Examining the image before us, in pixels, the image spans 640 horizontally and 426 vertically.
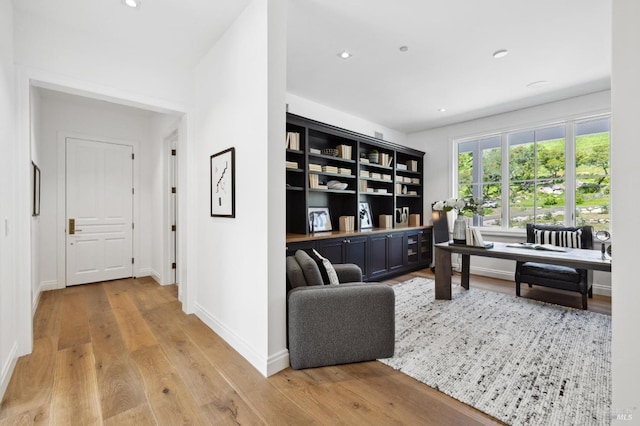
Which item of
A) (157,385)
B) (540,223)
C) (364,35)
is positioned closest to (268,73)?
(364,35)

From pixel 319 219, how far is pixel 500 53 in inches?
116

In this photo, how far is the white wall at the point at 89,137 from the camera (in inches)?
160

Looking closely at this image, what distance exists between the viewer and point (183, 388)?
1926 millimetres

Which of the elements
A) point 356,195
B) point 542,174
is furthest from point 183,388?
point 542,174

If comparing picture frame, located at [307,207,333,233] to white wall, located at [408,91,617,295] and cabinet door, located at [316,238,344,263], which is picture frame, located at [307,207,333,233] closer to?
cabinet door, located at [316,238,344,263]

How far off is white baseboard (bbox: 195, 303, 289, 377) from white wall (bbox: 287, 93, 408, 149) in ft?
9.94

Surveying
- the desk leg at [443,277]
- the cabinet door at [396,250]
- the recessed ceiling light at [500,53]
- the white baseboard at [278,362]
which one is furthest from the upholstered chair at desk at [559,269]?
the white baseboard at [278,362]

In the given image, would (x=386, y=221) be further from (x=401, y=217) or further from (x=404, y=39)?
(x=404, y=39)

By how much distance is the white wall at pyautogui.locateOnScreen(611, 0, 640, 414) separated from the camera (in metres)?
0.84

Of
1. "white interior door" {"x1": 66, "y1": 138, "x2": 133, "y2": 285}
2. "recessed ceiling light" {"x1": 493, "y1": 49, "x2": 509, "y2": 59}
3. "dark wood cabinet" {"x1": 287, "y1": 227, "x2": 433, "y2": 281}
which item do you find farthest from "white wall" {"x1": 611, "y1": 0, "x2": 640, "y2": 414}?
"white interior door" {"x1": 66, "y1": 138, "x2": 133, "y2": 285}

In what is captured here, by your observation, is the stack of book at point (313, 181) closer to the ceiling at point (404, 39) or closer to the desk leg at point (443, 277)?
the ceiling at point (404, 39)

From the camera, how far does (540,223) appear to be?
15.1ft

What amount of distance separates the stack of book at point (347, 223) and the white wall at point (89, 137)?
2784 millimetres

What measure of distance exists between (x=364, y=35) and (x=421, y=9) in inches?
21.7
